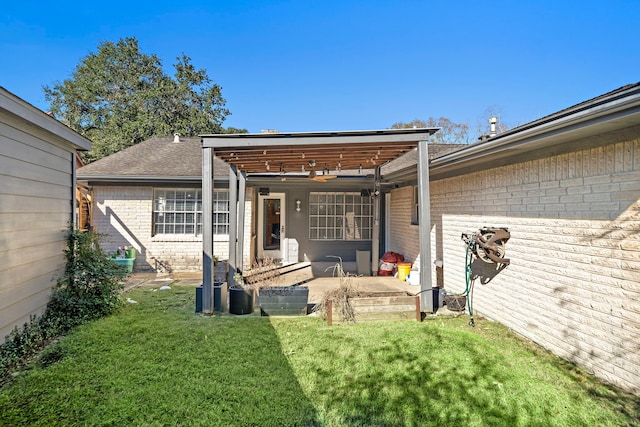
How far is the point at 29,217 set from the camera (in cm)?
427

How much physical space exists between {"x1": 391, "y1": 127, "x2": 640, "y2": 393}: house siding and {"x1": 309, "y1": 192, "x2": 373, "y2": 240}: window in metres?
5.19

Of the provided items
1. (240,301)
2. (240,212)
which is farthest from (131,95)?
(240,301)

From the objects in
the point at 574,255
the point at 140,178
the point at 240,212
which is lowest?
the point at 574,255

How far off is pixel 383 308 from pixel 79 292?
15.5 ft

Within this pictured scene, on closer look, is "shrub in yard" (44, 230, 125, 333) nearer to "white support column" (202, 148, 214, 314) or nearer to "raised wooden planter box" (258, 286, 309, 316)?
"white support column" (202, 148, 214, 314)

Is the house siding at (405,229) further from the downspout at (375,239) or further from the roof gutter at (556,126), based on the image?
the roof gutter at (556,126)

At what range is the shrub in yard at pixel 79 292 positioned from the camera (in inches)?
177

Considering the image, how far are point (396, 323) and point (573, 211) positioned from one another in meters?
2.67

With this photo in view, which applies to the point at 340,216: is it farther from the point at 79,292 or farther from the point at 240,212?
the point at 79,292

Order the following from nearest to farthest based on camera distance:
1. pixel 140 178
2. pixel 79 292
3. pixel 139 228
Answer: pixel 79 292 → pixel 140 178 → pixel 139 228

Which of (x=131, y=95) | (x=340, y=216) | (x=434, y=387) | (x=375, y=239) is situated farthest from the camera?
(x=131, y=95)

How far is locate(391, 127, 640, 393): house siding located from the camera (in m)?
3.14

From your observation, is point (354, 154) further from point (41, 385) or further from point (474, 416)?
point (41, 385)

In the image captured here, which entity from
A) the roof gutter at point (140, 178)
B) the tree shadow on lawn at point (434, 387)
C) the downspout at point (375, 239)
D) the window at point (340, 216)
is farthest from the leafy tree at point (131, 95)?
the tree shadow on lawn at point (434, 387)
